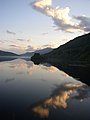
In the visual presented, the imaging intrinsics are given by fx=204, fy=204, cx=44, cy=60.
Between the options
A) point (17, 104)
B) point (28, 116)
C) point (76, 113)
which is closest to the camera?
point (28, 116)

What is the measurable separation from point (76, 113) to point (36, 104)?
6182 millimetres

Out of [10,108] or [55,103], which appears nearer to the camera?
[10,108]

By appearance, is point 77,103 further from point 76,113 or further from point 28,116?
point 28,116

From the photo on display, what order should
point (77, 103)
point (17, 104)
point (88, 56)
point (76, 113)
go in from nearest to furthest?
point (76, 113), point (17, 104), point (77, 103), point (88, 56)

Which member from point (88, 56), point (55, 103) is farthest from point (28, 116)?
point (88, 56)

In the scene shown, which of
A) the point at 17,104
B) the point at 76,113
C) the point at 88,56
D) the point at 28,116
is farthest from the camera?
the point at 88,56

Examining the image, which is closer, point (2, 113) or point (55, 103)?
point (2, 113)

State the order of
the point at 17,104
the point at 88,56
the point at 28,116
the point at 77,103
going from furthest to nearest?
the point at 88,56, the point at 77,103, the point at 17,104, the point at 28,116

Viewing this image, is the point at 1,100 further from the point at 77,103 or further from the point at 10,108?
the point at 77,103

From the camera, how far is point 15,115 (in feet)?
74.8

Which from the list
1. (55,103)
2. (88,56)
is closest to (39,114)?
(55,103)

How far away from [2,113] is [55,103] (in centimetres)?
866

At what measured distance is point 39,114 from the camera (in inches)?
914

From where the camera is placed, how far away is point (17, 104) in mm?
27797
